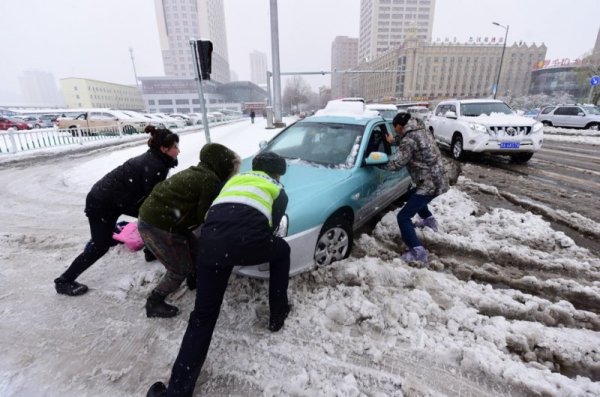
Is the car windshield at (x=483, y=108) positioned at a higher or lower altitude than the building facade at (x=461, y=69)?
lower

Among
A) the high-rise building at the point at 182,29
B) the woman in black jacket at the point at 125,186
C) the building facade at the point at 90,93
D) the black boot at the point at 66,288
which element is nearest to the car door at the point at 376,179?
the woman in black jacket at the point at 125,186

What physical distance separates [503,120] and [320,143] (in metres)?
6.25

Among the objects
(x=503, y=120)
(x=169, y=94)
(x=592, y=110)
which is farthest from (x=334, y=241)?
(x=169, y=94)

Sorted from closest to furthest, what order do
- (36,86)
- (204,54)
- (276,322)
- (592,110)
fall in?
(276,322), (204,54), (592,110), (36,86)

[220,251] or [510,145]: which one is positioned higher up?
Answer: [220,251]

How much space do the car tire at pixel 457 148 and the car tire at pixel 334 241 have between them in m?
6.74

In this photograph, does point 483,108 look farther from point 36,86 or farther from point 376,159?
point 36,86

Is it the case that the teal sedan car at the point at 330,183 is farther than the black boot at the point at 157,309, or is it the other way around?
the teal sedan car at the point at 330,183

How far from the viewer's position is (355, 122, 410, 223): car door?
350cm

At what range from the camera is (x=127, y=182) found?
106 inches

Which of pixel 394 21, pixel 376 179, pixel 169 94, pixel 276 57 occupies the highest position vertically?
pixel 394 21

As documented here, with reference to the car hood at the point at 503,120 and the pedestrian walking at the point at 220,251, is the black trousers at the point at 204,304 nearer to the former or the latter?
the pedestrian walking at the point at 220,251

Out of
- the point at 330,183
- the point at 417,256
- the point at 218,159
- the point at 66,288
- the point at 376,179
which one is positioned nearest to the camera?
the point at 218,159

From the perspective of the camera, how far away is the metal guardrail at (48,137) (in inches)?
473
